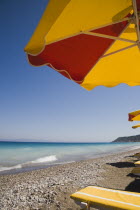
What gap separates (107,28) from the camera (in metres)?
2.69

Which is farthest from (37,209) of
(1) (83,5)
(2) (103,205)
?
(1) (83,5)

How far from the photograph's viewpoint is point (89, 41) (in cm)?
281

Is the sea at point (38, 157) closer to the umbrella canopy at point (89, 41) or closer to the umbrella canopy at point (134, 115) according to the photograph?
the umbrella canopy at point (134, 115)

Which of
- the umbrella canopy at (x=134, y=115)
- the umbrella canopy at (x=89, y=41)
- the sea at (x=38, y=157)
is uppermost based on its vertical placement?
the umbrella canopy at (x=89, y=41)

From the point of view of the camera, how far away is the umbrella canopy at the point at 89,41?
191 cm

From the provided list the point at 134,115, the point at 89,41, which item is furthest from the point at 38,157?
the point at 89,41

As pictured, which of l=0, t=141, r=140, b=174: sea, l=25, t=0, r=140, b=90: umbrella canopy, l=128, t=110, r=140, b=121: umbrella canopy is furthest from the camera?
l=0, t=141, r=140, b=174: sea

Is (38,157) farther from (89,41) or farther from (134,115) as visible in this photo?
(89,41)

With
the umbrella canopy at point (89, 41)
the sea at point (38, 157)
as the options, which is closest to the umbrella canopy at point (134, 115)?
the umbrella canopy at point (89, 41)

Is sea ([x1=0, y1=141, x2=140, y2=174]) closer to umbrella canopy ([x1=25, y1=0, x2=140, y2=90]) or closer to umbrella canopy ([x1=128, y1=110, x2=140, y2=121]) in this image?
umbrella canopy ([x1=128, y1=110, x2=140, y2=121])

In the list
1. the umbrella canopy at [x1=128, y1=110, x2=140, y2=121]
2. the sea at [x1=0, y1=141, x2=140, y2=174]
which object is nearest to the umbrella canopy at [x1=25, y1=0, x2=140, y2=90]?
the umbrella canopy at [x1=128, y1=110, x2=140, y2=121]

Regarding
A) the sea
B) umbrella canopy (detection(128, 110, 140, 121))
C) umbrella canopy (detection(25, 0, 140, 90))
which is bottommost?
the sea

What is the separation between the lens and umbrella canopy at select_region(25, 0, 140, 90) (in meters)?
1.91

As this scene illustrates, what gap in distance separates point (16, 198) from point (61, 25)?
5370 mm
